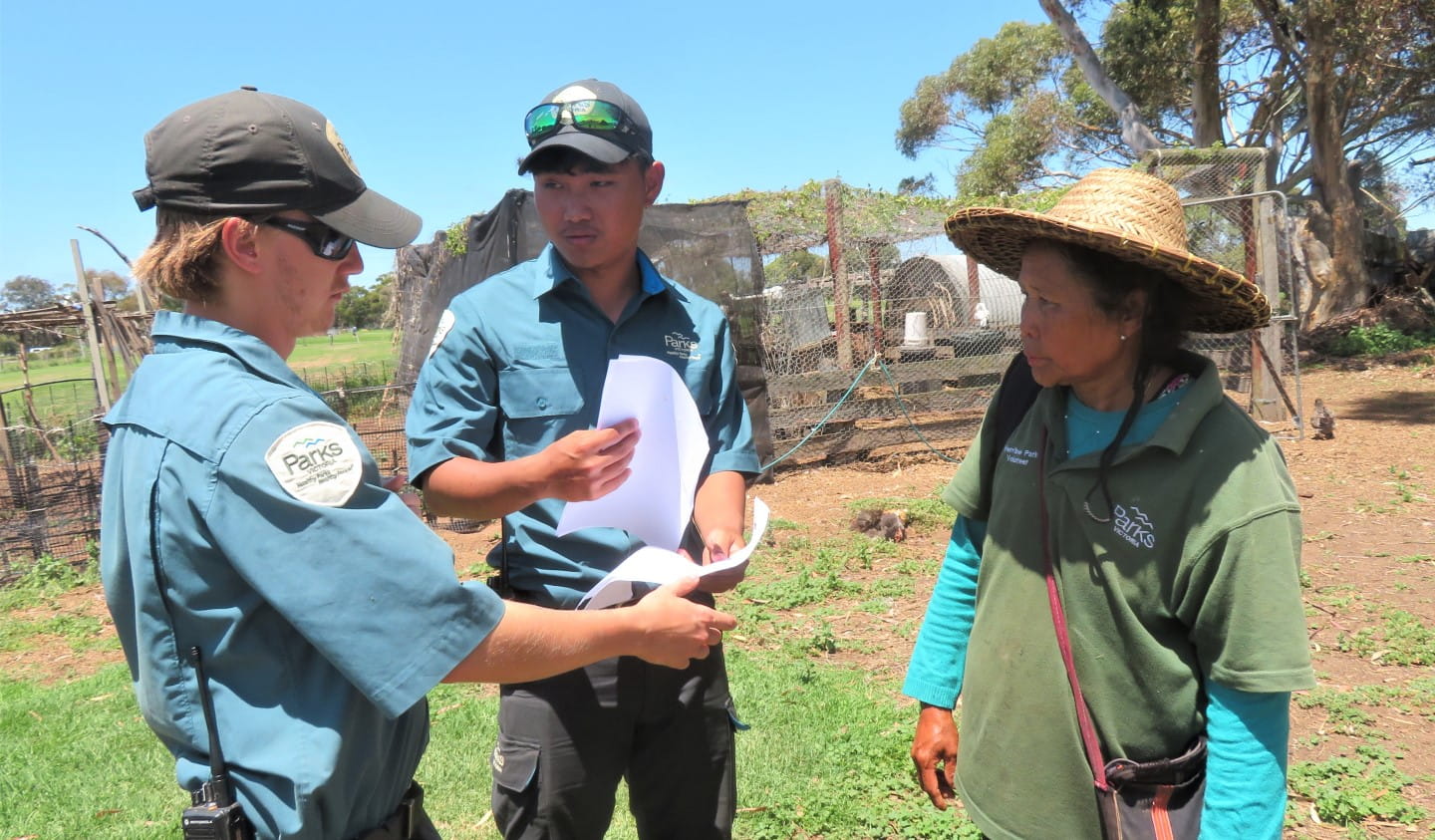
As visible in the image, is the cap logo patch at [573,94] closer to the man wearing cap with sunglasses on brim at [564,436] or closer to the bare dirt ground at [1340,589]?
the man wearing cap with sunglasses on brim at [564,436]

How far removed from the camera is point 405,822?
1.50 m

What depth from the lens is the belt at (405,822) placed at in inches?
56.4

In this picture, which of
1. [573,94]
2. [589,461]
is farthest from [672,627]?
[573,94]

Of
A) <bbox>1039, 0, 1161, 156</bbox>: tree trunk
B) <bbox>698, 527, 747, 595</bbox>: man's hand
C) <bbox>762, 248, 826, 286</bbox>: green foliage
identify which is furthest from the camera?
<bbox>1039, 0, 1161, 156</bbox>: tree trunk

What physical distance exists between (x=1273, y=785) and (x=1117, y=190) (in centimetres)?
108

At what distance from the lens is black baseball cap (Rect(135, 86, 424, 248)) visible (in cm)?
128

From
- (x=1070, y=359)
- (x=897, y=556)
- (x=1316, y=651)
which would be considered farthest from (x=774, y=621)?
(x=1070, y=359)

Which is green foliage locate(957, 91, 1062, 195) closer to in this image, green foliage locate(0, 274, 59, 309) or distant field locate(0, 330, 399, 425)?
distant field locate(0, 330, 399, 425)

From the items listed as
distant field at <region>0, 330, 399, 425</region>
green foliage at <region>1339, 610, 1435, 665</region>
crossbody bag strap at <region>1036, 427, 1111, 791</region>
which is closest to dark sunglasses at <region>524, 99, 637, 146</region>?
crossbody bag strap at <region>1036, 427, 1111, 791</region>

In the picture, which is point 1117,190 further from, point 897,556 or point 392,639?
point 897,556

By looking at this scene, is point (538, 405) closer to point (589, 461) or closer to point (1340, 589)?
point (589, 461)

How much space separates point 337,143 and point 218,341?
1.20 feet

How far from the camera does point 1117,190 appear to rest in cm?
173

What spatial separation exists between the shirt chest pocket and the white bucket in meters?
8.57
